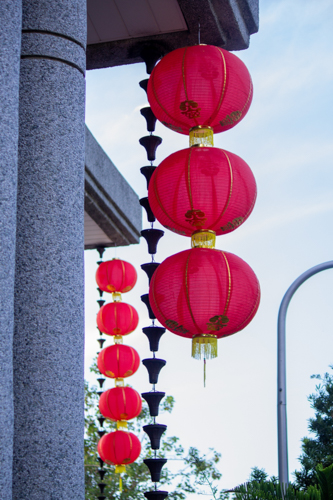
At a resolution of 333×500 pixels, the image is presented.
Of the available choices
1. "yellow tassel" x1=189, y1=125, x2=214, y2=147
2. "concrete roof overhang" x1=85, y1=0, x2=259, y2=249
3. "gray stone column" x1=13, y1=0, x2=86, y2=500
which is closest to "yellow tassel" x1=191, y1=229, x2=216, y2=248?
"yellow tassel" x1=189, y1=125, x2=214, y2=147

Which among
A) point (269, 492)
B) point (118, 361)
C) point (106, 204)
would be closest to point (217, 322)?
point (269, 492)

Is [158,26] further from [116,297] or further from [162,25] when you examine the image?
[116,297]

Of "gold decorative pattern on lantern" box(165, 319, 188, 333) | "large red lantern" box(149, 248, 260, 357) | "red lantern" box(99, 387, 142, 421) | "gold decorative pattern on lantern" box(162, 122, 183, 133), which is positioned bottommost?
"red lantern" box(99, 387, 142, 421)

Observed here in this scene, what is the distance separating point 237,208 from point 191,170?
16.9 inches

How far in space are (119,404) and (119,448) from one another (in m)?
0.65

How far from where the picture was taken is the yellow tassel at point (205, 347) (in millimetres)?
4594

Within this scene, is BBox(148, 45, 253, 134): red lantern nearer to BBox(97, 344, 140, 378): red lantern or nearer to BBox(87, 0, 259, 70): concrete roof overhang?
BBox(87, 0, 259, 70): concrete roof overhang

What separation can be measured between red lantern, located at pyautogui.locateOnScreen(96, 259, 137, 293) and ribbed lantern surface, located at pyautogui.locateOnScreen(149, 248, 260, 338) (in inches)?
204

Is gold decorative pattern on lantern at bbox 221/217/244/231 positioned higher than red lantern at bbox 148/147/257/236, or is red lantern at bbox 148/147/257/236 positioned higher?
red lantern at bbox 148/147/257/236

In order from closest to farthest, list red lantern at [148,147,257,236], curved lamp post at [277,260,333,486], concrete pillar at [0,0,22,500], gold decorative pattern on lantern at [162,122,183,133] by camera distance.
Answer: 1. concrete pillar at [0,0,22,500]
2. red lantern at [148,147,257,236]
3. curved lamp post at [277,260,333,486]
4. gold decorative pattern on lantern at [162,122,183,133]

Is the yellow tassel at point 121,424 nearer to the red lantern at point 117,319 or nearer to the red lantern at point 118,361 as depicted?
the red lantern at point 118,361

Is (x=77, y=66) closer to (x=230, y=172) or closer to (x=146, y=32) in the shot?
(x=230, y=172)

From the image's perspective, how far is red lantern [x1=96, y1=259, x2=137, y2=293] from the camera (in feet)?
32.2

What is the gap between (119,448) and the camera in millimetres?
9047
